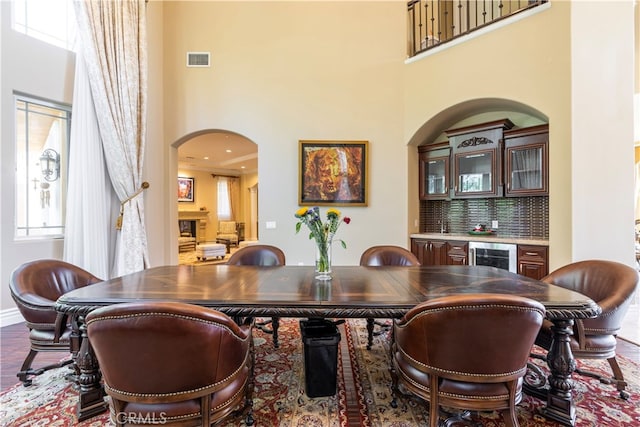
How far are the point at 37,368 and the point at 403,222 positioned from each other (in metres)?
4.65

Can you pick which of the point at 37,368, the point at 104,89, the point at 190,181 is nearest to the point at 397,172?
the point at 104,89

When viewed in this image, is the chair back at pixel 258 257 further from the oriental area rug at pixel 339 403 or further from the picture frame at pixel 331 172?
the picture frame at pixel 331 172

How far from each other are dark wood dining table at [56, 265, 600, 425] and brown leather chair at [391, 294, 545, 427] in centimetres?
28

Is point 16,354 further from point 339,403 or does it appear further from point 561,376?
point 561,376

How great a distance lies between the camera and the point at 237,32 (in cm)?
502

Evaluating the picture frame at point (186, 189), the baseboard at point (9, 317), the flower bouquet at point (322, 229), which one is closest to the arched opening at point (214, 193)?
the picture frame at point (186, 189)

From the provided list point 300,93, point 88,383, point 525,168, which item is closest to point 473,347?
point 88,383

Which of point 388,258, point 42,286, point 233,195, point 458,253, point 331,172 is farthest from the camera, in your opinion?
point 233,195

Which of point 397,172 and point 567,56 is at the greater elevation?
point 567,56

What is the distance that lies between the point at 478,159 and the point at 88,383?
16.9 ft

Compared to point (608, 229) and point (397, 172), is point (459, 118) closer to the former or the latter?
point (397, 172)

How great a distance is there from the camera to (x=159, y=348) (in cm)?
120

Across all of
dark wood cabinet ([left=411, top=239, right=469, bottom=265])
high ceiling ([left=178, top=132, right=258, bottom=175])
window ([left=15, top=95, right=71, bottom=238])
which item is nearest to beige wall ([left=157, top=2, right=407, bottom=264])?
dark wood cabinet ([left=411, top=239, right=469, bottom=265])

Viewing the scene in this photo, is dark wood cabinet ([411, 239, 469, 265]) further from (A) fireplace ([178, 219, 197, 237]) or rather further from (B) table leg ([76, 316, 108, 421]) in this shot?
(A) fireplace ([178, 219, 197, 237])
